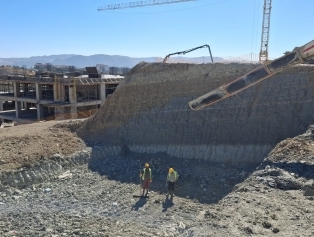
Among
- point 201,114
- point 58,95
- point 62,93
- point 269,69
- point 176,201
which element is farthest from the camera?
point 58,95

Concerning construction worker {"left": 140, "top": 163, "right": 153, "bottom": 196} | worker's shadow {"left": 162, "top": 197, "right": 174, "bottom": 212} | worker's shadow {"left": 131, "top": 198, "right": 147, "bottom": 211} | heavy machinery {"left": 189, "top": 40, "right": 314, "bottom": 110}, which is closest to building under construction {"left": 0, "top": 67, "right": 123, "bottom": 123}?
construction worker {"left": 140, "top": 163, "right": 153, "bottom": 196}

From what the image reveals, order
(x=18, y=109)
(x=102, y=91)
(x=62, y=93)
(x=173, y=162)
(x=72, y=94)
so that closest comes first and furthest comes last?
(x=173, y=162) < (x=72, y=94) < (x=62, y=93) < (x=102, y=91) < (x=18, y=109)

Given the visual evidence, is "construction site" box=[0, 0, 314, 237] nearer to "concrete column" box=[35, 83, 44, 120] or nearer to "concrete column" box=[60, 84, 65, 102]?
"concrete column" box=[60, 84, 65, 102]

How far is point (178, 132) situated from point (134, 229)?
368 inches

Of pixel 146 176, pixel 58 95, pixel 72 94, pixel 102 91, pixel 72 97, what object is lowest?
pixel 146 176

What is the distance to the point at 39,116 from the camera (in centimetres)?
4156

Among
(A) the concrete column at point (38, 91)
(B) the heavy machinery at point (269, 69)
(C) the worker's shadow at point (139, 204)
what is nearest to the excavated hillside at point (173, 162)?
(C) the worker's shadow at point (139, 204)

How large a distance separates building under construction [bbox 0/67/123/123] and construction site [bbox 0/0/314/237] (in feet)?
47.9

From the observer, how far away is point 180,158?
1850 cm

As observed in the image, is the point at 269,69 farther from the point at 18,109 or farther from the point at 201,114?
the point at 18,109

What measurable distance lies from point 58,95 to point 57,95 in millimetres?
128

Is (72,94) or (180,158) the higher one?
(72,94)

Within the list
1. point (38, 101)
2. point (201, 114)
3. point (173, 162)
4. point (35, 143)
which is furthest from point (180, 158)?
point (38, 101)

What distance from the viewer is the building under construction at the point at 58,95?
125 feet
